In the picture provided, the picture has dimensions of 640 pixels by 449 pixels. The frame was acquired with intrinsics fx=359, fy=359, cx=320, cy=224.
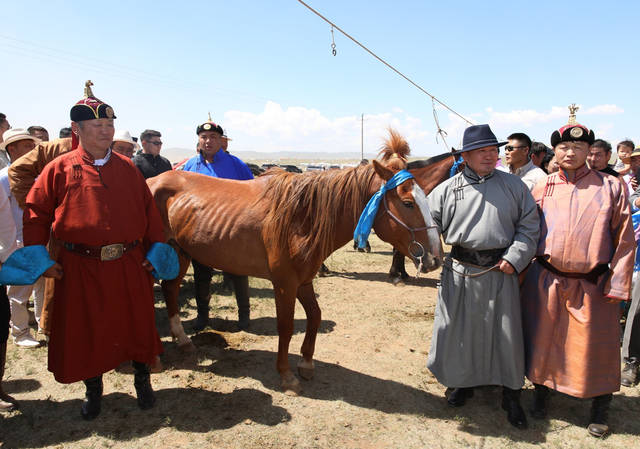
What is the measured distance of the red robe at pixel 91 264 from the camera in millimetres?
2549

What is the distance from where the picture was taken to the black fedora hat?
2750 millimetres

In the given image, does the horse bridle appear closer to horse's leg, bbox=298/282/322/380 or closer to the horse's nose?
the horse's nose

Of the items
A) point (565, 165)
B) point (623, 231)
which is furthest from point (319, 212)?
point (623, 231)

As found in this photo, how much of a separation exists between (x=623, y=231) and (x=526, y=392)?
5.98 ft

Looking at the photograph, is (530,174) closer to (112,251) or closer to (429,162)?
(429,162)

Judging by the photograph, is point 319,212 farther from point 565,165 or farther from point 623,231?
point 623,231

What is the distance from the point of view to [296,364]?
12.8 ft

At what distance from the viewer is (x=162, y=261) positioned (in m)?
2.93

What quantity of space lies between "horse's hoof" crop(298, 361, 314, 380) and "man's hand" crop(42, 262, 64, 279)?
2230 mm

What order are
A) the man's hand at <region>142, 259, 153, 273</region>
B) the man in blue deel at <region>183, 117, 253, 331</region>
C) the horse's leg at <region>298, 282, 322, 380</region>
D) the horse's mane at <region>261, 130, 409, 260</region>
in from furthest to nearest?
the man in blue deel at <region>183, 117, 253, 331</region> → the horse's leg at <region>298, 282, 322, 380</region> → the horse's mane at <region>261, 130, 409, 260</region> → the man's hand at <region>142, 259, 153, 273</region>

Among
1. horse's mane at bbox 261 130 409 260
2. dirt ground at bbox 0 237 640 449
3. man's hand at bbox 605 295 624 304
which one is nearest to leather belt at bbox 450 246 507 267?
man's hand at bbox 605 295 624 304

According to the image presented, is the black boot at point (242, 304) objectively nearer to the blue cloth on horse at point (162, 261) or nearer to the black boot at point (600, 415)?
the blue cloth on horse at point (162, 261)

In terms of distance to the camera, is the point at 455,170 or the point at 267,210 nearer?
the point at 267,210

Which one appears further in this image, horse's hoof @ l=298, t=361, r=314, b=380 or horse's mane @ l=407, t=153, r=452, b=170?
horse's mane @ l=407, t=153, r=452, b=170
